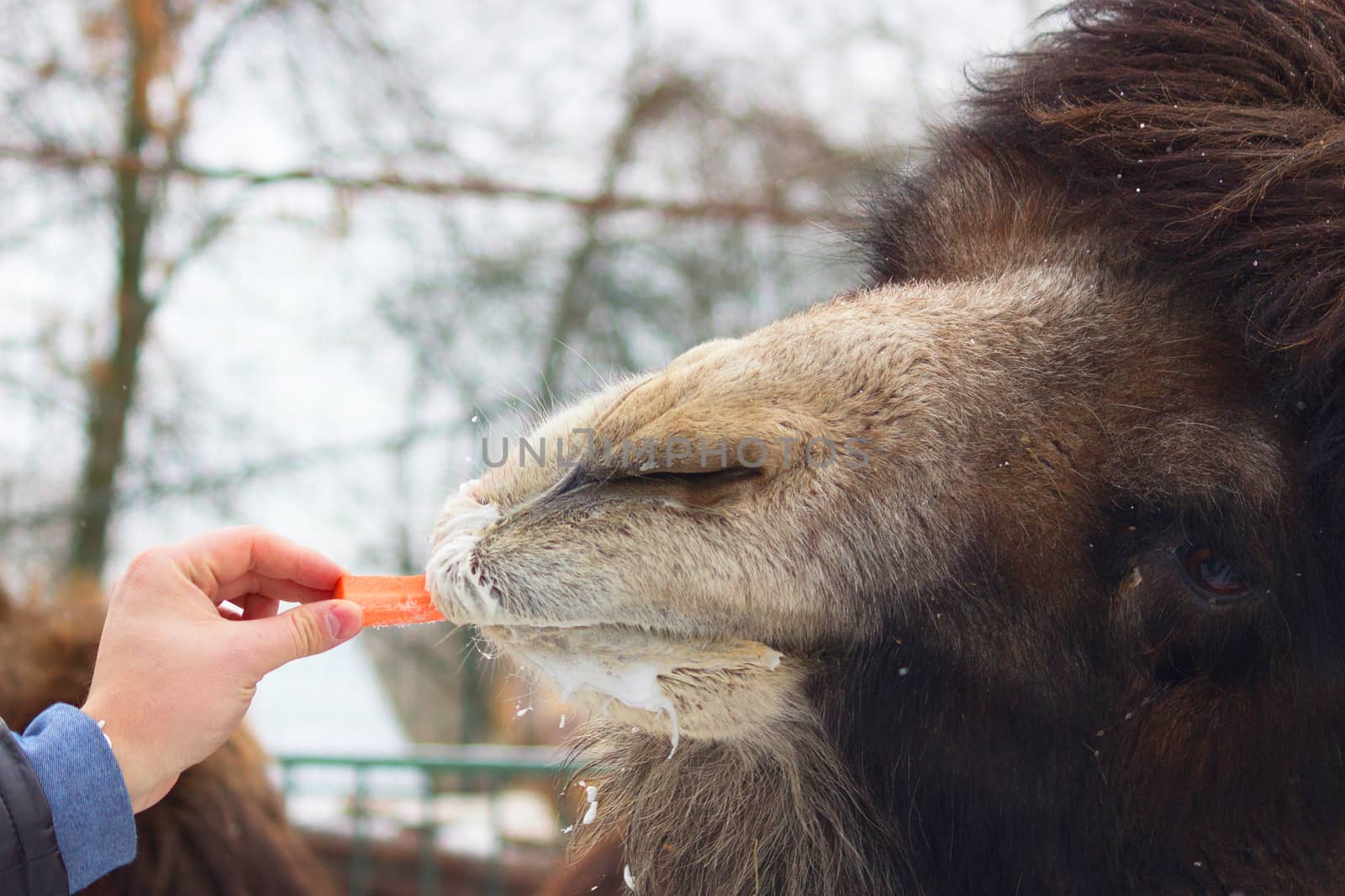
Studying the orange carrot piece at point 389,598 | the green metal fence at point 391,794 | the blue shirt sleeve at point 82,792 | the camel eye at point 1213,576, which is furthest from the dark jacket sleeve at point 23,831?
the green metal fence at point 391,794

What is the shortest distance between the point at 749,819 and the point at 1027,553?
717mm

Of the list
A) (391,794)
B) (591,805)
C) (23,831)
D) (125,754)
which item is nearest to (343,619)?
(125,754)

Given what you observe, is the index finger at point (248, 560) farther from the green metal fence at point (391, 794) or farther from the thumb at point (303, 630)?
the green metal fence at point (391, 794)

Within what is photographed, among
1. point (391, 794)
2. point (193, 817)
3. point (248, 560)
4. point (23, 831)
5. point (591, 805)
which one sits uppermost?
point (248, 560)

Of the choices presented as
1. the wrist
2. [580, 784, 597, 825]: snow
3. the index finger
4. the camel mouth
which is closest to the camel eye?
the camel mouth

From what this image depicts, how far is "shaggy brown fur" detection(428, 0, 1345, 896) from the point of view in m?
1.78

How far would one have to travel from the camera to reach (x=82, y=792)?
1.54m

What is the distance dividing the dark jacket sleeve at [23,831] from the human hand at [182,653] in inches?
5.2

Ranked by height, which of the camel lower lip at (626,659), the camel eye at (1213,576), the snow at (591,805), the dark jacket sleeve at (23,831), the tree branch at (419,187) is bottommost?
the snow at (591,805)

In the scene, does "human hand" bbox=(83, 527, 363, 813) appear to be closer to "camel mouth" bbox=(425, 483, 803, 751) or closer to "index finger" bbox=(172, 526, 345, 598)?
"index finger" bbox=(172, 526, 345, 598)

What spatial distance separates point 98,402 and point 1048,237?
26.6 ft

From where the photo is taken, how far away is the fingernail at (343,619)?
1.89 metres

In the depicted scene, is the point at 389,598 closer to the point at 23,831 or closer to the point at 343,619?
the point at 343,619

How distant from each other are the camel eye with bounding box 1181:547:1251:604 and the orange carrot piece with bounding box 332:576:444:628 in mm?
1194
